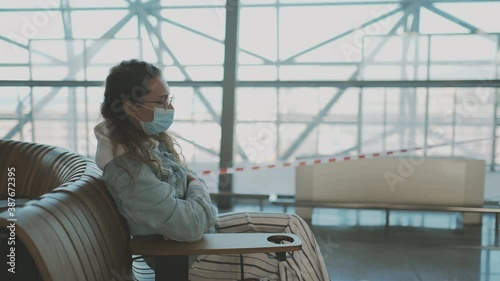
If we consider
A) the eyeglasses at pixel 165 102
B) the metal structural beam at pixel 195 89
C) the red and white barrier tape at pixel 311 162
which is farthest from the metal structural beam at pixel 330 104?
the eyeglasses at pixel 165 102

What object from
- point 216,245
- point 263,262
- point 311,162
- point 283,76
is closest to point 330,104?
point 283,76

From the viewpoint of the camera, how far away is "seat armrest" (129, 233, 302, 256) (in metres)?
1.45

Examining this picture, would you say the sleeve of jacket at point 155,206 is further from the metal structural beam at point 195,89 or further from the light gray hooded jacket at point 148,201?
the metal structural beam at point 195,89

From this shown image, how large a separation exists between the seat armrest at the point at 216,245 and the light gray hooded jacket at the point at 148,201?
31 millimetres

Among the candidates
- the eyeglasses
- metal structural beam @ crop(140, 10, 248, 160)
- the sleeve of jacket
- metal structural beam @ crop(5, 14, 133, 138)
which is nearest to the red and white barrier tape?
metal structural beam @ crop(140, 10, 248, 160)

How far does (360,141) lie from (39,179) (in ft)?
10.6

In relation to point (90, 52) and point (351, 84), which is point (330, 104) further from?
point (90, 52)

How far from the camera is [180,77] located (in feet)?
15.1

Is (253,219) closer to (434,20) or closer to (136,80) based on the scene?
(136,80)

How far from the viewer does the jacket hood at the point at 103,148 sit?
154cm

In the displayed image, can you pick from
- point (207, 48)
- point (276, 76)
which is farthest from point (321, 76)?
point (207, 48)

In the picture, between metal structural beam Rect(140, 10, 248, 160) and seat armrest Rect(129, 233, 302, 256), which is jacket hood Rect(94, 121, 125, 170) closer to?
seat armrest Rect(129, 233, 302, 256)

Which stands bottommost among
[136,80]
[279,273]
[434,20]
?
[279,273]

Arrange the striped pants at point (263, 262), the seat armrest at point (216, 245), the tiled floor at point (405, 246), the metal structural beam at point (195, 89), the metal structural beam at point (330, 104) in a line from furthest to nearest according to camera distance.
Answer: the metal structural beam at point (195, 89)
the metal structural beam at point (330, 104)
the tiled floor at point (405, 246)
the striped pants at point (263, 262)
the seat armrest at point (216, 245)
